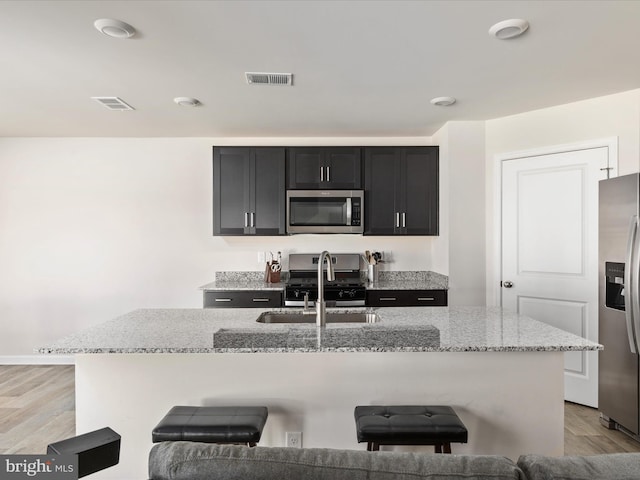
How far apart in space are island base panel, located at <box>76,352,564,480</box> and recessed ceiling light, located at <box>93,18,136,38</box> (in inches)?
64.8

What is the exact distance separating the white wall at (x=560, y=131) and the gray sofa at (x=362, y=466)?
2998 millimetres

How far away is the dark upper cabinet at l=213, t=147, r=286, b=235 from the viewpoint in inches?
170

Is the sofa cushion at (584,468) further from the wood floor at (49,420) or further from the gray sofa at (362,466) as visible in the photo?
the wood floor at (49,420)

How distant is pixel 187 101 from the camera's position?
3.35 meters

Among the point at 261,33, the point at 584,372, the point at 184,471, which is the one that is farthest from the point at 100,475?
the point at 584,372

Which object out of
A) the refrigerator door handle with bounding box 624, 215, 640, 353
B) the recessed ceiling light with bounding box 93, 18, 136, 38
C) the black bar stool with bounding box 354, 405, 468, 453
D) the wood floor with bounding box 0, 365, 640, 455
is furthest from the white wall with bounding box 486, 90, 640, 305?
the recessed ceiling light with bounding box 93, 18, 136, 38

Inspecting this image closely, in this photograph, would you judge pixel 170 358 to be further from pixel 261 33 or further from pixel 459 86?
pixel 459 86

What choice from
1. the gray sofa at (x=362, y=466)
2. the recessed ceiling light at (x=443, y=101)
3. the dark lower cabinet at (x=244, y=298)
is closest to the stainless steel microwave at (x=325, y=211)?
the dark lower cabinet at (x=244, y=298)

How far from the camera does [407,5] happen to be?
1.97 m

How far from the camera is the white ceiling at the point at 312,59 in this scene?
2.04 metres

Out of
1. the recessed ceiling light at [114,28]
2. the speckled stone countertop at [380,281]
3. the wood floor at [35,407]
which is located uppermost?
the recessed ceiling light at [114,28]

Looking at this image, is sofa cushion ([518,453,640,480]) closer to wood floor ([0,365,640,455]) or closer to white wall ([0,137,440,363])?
wood floor ([0,365,640,455])

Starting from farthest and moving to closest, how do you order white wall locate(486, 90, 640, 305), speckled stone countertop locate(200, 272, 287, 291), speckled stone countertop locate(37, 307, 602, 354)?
speckled stone countertop locate(200, 272, 287, 291) < white wall locate(486, 90, 640, 305) < speckled stone countertop locate(37, 307, 602, 354)

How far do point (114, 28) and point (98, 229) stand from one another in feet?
9.79
